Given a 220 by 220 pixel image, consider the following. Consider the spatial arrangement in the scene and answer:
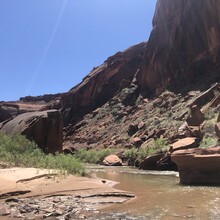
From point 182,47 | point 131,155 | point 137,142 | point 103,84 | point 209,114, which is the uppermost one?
Result: point 182,47

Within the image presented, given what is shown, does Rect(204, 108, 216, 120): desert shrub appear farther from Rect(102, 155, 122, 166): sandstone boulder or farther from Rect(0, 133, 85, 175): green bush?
Rect(0, 133, 85, 175): green bush

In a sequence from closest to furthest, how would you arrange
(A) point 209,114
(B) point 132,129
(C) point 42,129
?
(C) point 42,129
(A) point 209,114
(B) point 132,129

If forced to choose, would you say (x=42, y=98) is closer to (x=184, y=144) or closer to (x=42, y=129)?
(x=42, y=129)

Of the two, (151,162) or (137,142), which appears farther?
(137,142)

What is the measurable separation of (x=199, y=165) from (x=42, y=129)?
1369 cm

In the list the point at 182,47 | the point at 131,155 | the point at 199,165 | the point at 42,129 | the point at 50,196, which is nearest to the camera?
the point at 50,196

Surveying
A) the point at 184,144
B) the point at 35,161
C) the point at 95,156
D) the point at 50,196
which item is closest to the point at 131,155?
the point at 95,156

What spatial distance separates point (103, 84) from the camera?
222ft

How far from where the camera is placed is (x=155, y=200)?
9.62m

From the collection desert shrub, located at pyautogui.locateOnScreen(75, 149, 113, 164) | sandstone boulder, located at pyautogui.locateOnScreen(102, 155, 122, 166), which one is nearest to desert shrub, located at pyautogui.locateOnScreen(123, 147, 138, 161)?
sandstone boulder, located at pyautogui.locateOnScreen(102, 155, 122, 166)

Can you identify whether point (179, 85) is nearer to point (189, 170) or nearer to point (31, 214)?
point (189, 170)

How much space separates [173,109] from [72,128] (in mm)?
24322

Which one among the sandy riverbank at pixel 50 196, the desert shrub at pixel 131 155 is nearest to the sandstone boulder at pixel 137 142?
the desert shrub at pixel 131 155

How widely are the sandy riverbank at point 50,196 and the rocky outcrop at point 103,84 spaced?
52804 millimetres
